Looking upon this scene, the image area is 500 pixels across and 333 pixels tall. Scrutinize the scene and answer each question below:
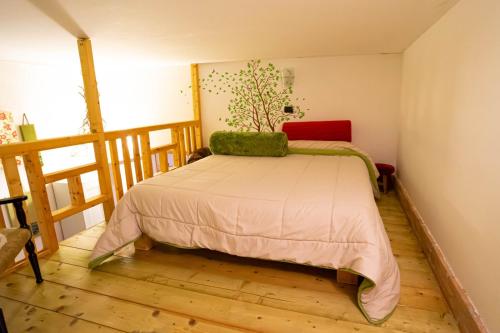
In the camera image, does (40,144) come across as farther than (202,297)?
Yes

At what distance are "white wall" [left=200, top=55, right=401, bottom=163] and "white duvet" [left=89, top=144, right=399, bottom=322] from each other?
68.4 inches

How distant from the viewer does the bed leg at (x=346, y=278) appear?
5.77 ft

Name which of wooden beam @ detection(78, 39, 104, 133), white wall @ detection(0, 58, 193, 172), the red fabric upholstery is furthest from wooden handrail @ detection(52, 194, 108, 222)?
the red fabric upholstery

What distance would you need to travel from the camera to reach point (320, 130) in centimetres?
393

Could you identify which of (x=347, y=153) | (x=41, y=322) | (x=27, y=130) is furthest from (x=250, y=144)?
(x=27, y=130)

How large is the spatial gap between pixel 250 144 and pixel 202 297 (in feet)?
5.97

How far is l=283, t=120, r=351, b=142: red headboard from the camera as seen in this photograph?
12.6ft

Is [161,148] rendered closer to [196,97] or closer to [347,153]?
[196,97]

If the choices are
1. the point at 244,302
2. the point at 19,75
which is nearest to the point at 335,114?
the point at 244,302

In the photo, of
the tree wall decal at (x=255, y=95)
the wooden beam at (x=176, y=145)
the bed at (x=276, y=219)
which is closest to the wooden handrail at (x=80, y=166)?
the wooden beam at (x=176, y=145)

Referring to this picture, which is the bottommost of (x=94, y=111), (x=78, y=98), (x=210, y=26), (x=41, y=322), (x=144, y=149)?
(x=41, y=322)

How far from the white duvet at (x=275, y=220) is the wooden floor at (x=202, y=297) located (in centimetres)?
16

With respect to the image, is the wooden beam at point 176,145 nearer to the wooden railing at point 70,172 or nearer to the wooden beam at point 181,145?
the wooden beam at point 181,145

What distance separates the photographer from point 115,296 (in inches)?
68.9
